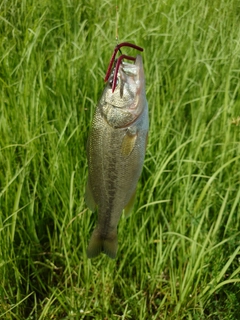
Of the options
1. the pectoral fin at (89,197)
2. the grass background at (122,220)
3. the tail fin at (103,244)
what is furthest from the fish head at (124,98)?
the grass background at (122,220)

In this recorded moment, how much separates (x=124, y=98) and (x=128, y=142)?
0.11 metres

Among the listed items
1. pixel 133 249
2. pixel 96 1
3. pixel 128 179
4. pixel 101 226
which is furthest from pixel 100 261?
pixel 96 1

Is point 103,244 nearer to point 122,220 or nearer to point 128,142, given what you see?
point 128,142

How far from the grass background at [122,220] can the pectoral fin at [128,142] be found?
2.67 feet

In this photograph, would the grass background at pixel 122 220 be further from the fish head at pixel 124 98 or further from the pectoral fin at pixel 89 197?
the fish head at pixel 124 98

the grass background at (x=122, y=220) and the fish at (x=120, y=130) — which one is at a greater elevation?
the fish at (x=120, y=130)

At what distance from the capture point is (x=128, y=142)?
98 centimetres

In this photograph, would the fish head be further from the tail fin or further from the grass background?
the grass background

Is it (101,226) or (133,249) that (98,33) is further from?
(101,226)

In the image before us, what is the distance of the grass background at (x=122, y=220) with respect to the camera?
174 cm

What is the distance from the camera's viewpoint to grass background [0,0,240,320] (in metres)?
Answer: 1.74

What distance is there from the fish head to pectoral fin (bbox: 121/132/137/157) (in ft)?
0.10

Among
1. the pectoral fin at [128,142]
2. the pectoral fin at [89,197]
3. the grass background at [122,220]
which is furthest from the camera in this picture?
the grass background at [122,220]

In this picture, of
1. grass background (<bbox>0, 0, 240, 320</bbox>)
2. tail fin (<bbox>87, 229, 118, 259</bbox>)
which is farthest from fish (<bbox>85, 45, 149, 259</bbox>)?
grass background (<bbox>0, 0, 240, 320</bbox>)
